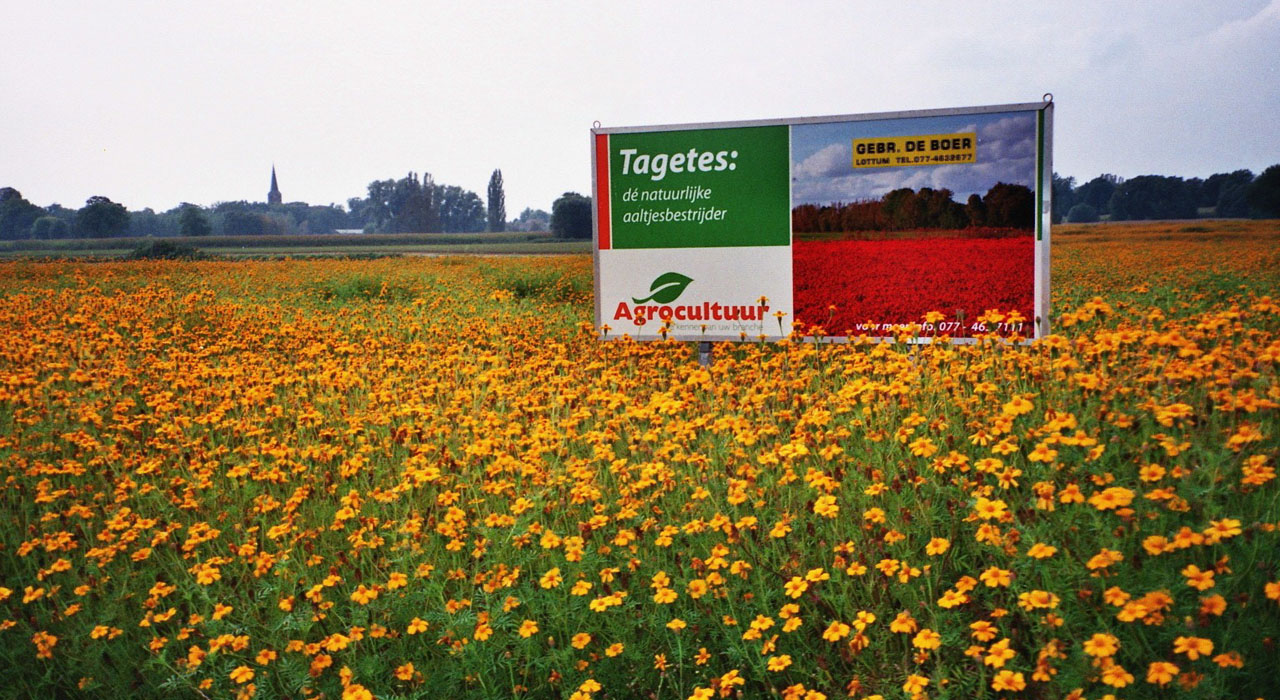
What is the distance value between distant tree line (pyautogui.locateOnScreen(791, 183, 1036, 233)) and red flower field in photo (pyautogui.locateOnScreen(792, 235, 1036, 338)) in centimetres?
14

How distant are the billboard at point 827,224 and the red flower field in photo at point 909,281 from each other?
0.01m

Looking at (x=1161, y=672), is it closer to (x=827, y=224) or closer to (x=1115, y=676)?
(x=1115, y=676)

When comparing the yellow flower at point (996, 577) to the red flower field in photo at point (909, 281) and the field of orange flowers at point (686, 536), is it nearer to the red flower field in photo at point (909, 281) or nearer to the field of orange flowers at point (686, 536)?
the field of orange flowers at point (686, 536)

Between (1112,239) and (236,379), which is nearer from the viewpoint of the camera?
(236,379)

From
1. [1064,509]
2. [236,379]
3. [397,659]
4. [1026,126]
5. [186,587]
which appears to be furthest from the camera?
[1026,126]

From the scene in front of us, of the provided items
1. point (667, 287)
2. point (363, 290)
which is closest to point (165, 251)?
point (363, 290)

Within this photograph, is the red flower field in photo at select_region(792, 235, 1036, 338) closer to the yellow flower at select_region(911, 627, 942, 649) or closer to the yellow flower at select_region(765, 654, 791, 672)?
the yellow flower at select_region(765, 654, 791, 672)

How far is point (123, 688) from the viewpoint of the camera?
3.95 meters

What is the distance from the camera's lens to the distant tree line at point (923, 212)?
26.2 ft

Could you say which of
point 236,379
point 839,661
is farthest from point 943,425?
point 236,379

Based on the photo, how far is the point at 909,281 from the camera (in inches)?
327

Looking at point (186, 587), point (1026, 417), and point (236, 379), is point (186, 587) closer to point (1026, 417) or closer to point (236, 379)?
point (236, 379)

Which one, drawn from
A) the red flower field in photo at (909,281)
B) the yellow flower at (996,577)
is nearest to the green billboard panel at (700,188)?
the red flower field in photo at (909,281)

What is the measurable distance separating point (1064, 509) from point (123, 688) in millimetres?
4088
